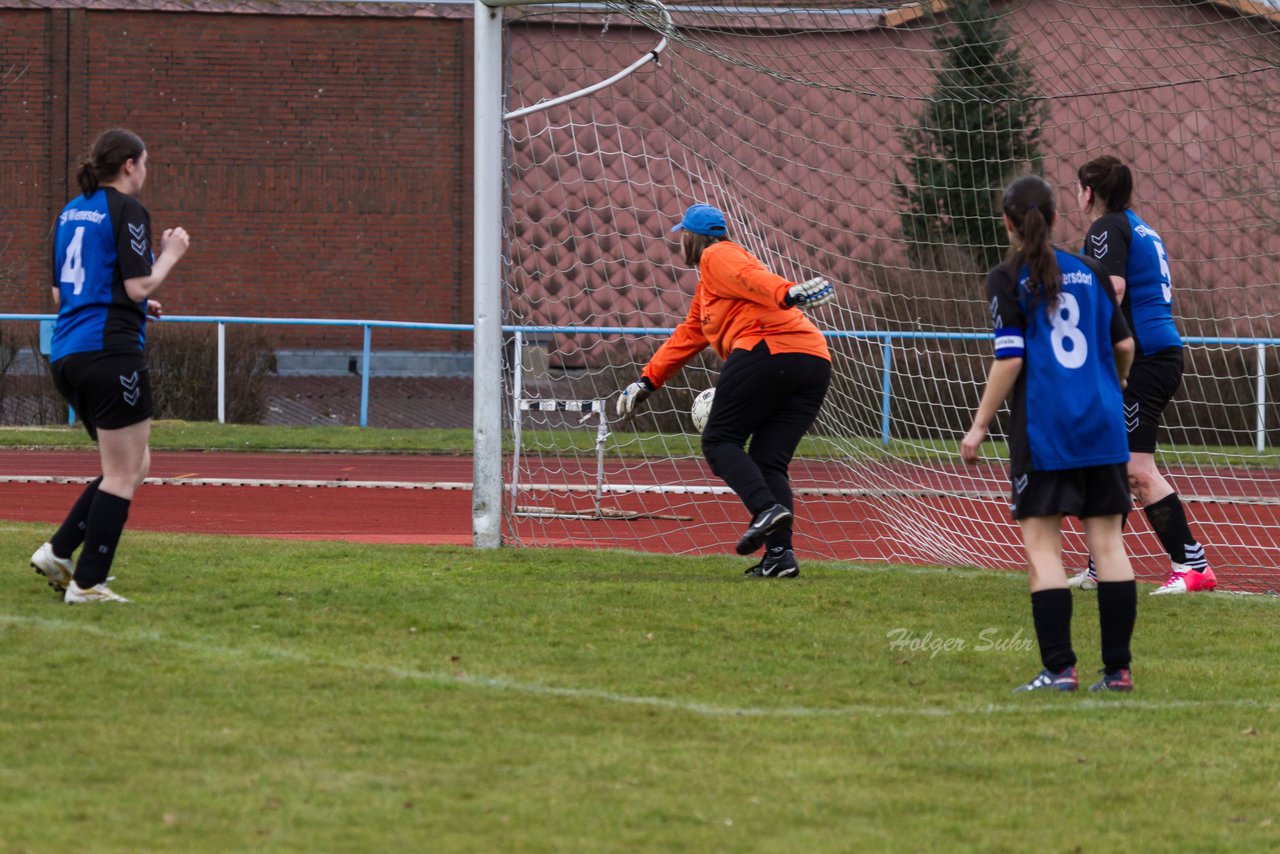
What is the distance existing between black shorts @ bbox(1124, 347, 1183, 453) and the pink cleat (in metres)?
0.70

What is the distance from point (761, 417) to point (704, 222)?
3.31ft

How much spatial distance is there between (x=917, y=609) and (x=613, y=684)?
7.31 ft

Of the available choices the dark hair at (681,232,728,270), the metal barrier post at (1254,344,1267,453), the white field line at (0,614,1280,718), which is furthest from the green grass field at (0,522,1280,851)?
the metal barrier post at (1254,344,1267,453)

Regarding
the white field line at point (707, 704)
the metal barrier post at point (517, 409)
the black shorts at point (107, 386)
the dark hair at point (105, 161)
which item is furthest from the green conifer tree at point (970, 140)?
the black shorts at point (107, 386)

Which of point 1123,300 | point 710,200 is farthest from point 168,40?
point 1123,300

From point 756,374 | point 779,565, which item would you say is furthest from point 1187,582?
point 756,374

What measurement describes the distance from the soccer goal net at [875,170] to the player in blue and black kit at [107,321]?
302 cm

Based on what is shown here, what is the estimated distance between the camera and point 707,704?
5031 millimetres

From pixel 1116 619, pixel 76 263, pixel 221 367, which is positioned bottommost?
pixel 1116 619

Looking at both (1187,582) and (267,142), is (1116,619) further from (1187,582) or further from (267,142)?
(267,142)

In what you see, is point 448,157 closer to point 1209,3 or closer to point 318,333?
point 318,333

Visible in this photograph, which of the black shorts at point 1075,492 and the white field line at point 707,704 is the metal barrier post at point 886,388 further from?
the white field line at point 707,704

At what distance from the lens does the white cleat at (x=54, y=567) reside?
21.6ft

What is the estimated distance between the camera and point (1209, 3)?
8.86 metres
